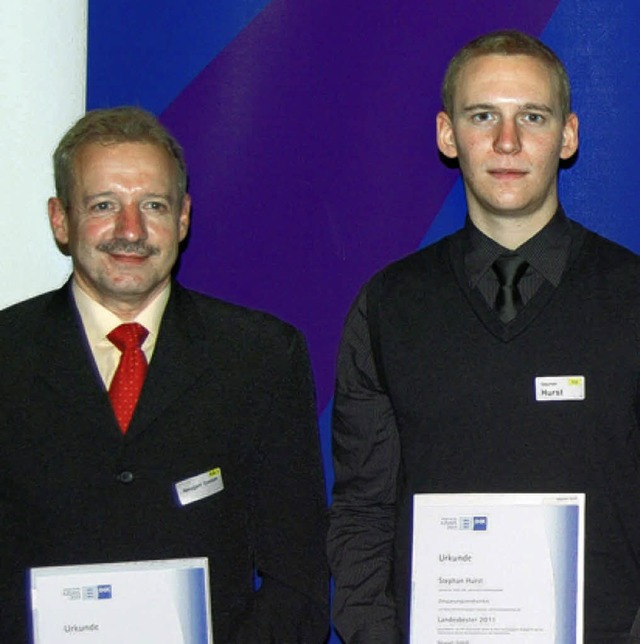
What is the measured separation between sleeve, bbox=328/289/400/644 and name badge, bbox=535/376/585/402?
0.36 metres

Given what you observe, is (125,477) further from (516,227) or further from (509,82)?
(509,82)

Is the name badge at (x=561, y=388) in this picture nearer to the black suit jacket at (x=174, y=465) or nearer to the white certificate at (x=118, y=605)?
the black suit jacket at (x=174, y=465)

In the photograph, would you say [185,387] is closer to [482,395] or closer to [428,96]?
[482,395]

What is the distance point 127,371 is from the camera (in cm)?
260

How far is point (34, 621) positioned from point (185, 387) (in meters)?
0.59

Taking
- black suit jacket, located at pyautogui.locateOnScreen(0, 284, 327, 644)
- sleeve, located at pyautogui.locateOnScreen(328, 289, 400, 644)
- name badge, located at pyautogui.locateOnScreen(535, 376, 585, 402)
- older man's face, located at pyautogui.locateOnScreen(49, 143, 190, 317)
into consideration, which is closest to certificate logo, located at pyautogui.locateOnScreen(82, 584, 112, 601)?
black suit jacket, located at pyautogui.locateOnScreen(0, 284, 327, 644)

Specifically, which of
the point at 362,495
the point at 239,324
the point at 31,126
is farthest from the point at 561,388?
the point at 31,126

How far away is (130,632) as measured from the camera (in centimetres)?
239

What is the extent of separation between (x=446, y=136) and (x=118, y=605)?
1.29m

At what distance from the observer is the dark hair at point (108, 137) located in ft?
8.79

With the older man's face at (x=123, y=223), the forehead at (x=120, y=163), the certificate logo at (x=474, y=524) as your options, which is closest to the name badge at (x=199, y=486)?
the older man's face at (x=123, y=223)

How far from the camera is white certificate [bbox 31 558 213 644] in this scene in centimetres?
237

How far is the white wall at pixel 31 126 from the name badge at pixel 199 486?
3.02ft

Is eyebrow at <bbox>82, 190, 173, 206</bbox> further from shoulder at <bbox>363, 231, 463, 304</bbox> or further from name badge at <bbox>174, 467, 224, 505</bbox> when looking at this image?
name badge at <bbox>174, 467, 224, 505</bbox>
